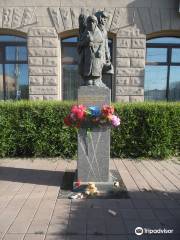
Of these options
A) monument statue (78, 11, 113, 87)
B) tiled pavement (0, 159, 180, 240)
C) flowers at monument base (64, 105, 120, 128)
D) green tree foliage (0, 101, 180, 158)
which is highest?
monument statue (78, 11, 113, 87)

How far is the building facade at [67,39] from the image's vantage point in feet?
30.2

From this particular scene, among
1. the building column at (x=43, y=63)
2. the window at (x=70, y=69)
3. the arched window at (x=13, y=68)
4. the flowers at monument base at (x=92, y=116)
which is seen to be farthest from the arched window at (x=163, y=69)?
the flowers at monument base at (x=92, y=116)

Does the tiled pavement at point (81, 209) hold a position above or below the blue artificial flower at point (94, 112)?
below

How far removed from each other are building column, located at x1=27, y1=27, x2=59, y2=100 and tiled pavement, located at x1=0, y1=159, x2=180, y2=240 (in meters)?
4.24

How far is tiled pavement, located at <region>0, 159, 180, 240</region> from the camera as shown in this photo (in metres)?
3.26

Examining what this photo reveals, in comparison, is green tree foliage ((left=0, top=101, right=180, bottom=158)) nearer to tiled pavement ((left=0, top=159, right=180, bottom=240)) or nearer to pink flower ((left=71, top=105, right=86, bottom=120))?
tiled pavement ((left=0, top=159, right=180, bottom=240))

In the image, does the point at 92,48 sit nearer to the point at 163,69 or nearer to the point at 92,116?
the point at 92,116

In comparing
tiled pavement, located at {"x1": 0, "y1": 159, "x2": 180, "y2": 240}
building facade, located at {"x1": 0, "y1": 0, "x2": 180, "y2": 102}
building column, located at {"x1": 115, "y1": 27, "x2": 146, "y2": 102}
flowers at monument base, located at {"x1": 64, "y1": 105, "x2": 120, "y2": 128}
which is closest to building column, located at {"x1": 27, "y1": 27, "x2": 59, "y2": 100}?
building facade, located at {"x1": 0, "y1": 0, "x2": 180, "y2": 102}

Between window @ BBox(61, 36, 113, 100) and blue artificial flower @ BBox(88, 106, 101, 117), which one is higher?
window @ BBox(61, 36, 113, 100)

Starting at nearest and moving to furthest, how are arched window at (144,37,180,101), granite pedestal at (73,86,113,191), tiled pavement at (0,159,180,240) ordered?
tiled pavement at (0,159,180,240), granite pedestal at (73,86,113,191), arched window at (144,37,180,101)

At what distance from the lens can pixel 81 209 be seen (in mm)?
3906

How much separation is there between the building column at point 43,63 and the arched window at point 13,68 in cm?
56

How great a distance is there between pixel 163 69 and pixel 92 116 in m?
6.45

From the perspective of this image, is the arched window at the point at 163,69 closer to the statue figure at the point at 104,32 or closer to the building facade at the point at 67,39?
the building facade at the point at 67,39
